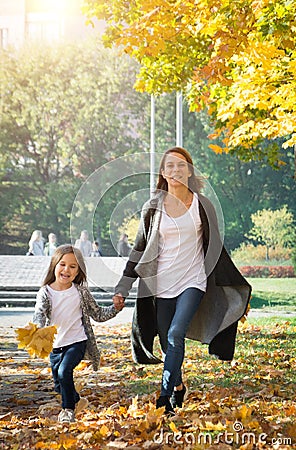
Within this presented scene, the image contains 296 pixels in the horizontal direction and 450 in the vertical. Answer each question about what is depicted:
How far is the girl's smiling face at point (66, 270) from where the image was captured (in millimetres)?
4789

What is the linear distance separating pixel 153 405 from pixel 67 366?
82 cm

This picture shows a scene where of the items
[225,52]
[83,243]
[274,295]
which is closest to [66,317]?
[83,243]

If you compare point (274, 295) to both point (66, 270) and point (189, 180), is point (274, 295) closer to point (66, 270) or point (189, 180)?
point (189, 180)

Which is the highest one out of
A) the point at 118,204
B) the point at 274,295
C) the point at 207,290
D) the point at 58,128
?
the point at 58,128

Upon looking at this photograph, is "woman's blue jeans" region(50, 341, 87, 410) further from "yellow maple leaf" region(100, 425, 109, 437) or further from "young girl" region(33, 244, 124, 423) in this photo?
"yellow maple leaf" region(100, 425, 109, 437)

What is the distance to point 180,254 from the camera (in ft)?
15.4

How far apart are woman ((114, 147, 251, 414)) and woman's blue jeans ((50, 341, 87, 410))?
0.40m

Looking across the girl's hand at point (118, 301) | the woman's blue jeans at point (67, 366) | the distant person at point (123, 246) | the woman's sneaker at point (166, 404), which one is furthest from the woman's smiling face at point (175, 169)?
the woman's sneaker at point (166, 404)

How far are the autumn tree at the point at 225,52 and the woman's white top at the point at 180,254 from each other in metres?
2.29

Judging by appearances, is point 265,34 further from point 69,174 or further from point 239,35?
point 69,174

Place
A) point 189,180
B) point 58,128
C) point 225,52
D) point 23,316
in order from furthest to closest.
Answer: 1. point 58,128
2. point 23,316
3. point 225,52
4. point 189,180

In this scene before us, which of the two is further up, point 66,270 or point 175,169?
point 175,169

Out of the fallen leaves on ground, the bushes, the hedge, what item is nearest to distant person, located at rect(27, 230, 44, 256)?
the hedge

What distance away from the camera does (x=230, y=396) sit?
5684mm
